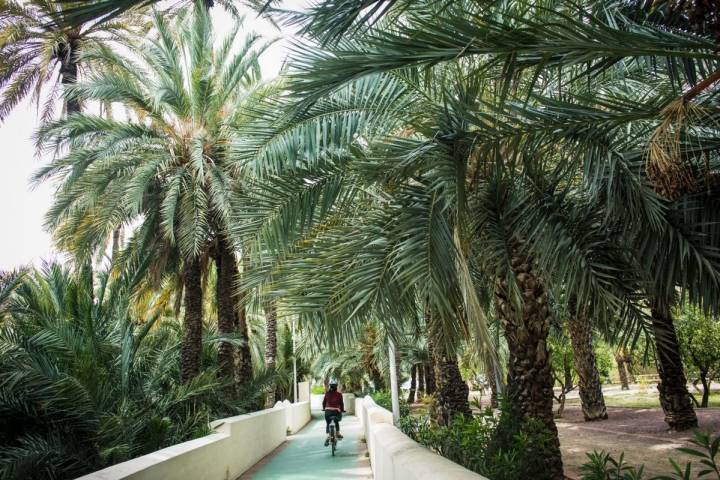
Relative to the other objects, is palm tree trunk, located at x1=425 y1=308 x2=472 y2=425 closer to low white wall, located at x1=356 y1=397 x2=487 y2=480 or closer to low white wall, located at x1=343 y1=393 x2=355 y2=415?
low white wall, located at x1=356 y1=397 x2=487 y2=480

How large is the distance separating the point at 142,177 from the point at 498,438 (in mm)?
9178

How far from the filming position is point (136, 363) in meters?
10.3

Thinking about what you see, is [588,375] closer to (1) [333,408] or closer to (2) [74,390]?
(1) [333,408]

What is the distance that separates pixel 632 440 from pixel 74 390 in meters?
10.7

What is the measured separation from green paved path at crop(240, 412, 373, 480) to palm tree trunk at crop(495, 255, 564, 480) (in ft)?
11.8

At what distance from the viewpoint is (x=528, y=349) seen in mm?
7039

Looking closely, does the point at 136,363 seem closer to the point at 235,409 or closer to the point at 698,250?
the point at 235,409

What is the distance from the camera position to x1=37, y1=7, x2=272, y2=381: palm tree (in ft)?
40.8

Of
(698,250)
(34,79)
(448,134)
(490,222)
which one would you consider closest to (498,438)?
(490,222)

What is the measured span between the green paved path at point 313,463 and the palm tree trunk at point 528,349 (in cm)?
359

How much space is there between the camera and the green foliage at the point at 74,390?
7078 millimetres

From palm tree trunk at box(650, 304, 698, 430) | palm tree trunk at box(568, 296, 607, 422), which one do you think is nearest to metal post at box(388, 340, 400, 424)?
palm tree trunk at box(650, 304, 698, 430)

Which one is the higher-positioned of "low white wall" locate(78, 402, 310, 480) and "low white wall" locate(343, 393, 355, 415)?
"low white wall" locate(78, 402, 310, 480)

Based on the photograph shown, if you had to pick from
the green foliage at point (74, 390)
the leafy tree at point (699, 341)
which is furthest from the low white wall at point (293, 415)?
the leafy tree at point (699, 341)
